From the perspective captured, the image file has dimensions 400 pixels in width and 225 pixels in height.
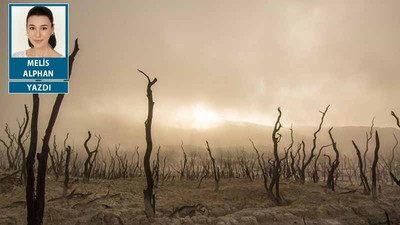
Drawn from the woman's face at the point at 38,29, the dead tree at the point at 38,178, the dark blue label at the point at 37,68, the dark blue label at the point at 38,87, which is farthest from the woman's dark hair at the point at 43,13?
the dead tree at the point at 38,178

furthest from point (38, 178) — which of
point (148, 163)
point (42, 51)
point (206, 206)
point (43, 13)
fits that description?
point (206, 206)

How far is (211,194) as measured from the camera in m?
14.3

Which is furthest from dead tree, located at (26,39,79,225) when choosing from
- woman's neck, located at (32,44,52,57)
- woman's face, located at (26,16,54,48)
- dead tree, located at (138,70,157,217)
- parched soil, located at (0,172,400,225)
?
dead tree, located at (138,70,157,217)

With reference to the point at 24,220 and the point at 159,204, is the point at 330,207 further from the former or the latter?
the point at 24,220

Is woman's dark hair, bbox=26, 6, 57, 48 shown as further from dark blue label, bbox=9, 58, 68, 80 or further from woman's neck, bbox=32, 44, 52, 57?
dark blue label, bbox=9, 58, 68, 80

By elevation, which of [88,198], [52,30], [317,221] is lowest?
[317,221]

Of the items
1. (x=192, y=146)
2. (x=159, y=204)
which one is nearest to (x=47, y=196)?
(x=159, y=204)

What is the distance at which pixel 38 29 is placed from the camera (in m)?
8.95

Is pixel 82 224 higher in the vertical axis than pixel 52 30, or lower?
lower

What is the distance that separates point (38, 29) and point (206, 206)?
837 centimetres

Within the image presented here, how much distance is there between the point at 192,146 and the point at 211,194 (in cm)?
6605

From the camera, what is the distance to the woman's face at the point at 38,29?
8992 millimetres

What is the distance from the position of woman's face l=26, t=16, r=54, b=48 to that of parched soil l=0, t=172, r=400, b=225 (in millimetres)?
5711

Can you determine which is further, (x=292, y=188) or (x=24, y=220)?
(x=292, y=188)
